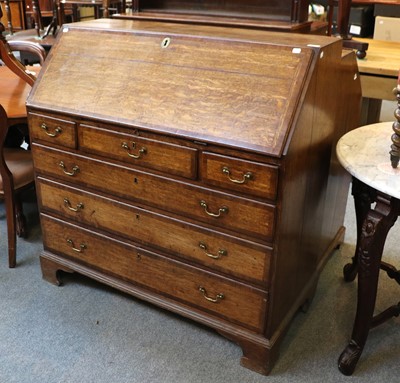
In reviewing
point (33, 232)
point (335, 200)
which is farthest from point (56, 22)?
point (335, 200)

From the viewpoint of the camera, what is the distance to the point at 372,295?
1629 mm

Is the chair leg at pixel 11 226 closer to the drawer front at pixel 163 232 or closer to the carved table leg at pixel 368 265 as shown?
the drawer front at pixel 163 232

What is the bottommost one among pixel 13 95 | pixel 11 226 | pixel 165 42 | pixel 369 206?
pixel 11 226

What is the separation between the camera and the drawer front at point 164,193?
149 centimetres

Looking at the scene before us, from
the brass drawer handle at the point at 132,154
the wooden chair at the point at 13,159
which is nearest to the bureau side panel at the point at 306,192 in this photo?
the brass drawer handle at the point at 132,154

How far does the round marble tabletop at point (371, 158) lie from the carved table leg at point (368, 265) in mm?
79

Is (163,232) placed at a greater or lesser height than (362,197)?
lesser

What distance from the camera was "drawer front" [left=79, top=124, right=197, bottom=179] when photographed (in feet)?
5.08

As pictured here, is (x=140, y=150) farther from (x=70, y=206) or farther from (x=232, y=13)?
(x=232, y=13)

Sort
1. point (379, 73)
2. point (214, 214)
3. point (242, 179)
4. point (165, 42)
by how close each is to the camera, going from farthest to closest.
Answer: point (379, 73) < point (165, 42) < point (214, 214) < point (242, 179)

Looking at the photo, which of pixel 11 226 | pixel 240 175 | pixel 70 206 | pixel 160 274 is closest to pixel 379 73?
pixel 240 175

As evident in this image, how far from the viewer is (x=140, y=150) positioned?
1.63 meters

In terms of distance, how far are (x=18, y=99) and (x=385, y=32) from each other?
412 cm

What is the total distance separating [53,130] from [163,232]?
558 mm
